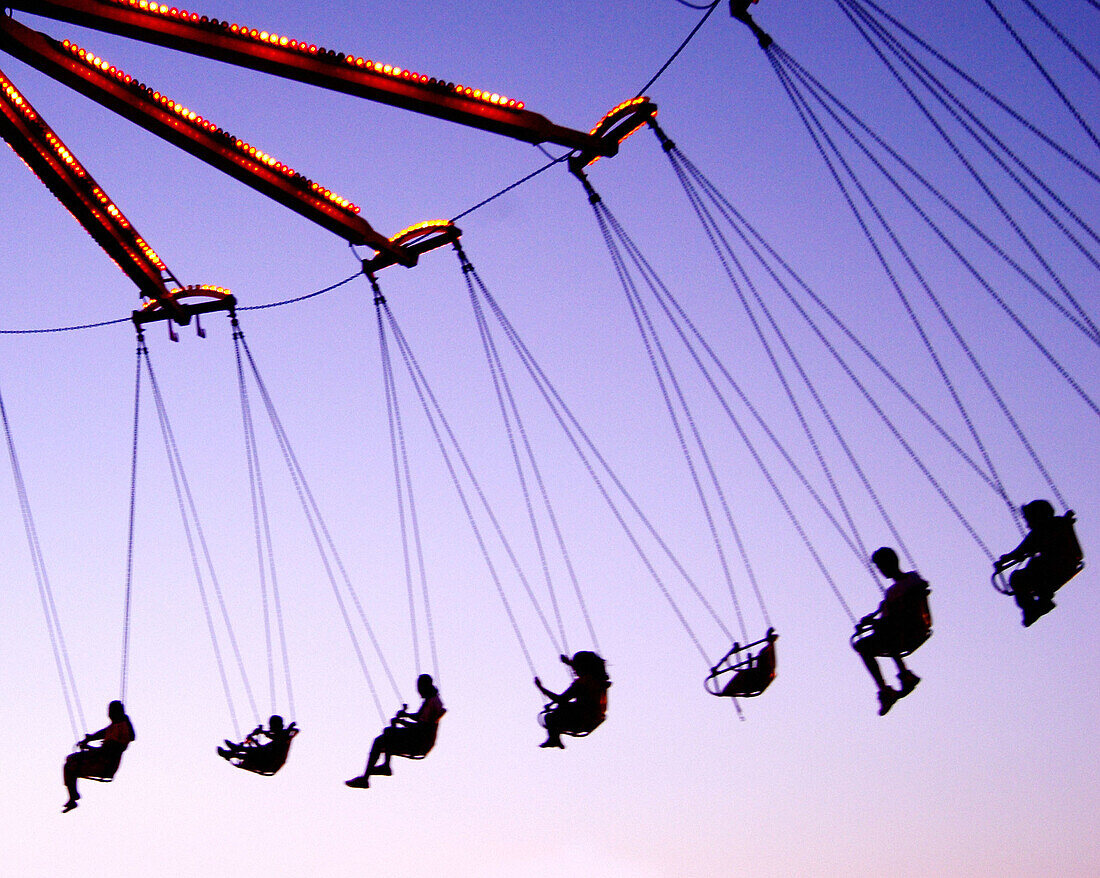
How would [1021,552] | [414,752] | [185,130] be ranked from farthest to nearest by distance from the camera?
[414,752] → [185,130] → [1021,552]

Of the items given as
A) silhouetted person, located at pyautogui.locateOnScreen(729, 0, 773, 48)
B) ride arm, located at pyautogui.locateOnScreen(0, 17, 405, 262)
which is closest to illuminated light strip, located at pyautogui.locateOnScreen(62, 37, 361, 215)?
ride arm, located at pyautogui.locateOnScreen(0, 17, 405, 262)

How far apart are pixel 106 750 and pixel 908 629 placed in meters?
8.51

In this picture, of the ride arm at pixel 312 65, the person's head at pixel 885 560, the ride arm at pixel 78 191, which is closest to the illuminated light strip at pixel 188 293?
the ride arm at pixel 78 191

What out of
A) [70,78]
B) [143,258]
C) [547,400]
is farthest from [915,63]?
[143,258]

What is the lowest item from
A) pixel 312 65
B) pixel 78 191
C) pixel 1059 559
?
pixel 1059 559

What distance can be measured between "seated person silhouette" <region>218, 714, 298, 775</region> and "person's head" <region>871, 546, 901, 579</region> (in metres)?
6.83

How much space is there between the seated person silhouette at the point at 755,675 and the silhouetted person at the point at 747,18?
4856mm

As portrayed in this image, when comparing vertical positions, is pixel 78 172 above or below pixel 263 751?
above

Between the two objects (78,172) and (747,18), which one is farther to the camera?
(78,172)

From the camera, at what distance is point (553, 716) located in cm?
1047

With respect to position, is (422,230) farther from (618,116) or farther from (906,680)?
(906,680)

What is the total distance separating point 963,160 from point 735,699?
458cm

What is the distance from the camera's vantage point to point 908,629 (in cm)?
855

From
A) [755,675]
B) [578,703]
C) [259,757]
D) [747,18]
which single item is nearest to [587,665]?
[578,703]
